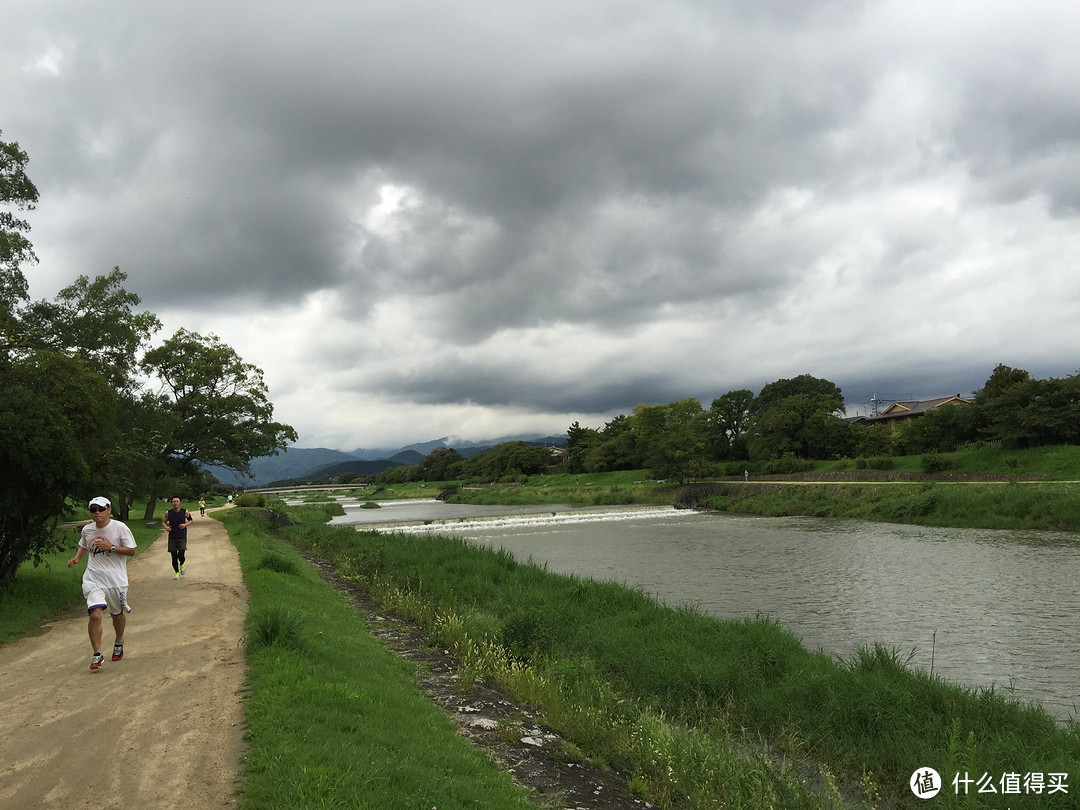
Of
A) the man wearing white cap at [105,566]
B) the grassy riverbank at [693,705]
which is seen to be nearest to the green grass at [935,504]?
the grassy riverbank at [693,705]

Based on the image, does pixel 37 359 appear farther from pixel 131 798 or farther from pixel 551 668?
pixel 551 668

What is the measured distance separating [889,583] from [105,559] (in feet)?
69.1

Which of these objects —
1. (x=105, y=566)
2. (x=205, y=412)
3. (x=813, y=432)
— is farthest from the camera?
(x=813, y=432)

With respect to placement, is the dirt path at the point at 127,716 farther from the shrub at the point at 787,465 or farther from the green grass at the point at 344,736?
the shrub at the point at 787,465

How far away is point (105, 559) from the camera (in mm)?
8672

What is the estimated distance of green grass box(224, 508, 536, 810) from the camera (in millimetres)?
5188

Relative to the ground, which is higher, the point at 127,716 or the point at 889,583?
the point at 127,716

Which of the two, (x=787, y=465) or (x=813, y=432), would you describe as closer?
(x=787, y=465)

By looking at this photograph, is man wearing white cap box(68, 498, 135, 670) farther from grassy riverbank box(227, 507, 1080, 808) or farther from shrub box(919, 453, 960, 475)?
shrub box(919, 453, 960, 475)

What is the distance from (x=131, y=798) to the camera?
5020 millimetres

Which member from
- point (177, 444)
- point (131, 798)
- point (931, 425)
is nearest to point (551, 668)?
point (131, 798)

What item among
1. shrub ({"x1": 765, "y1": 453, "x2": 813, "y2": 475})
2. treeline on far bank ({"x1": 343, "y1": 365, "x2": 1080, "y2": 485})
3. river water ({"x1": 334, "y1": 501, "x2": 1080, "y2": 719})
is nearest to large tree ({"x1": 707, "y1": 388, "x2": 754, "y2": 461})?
treeline on far bank ({"x1": 343, "y1": 365, "x2": 1080, "y2": 485})

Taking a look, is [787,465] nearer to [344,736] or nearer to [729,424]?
[729,424]

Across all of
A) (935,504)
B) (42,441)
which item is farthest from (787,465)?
(42,441)
